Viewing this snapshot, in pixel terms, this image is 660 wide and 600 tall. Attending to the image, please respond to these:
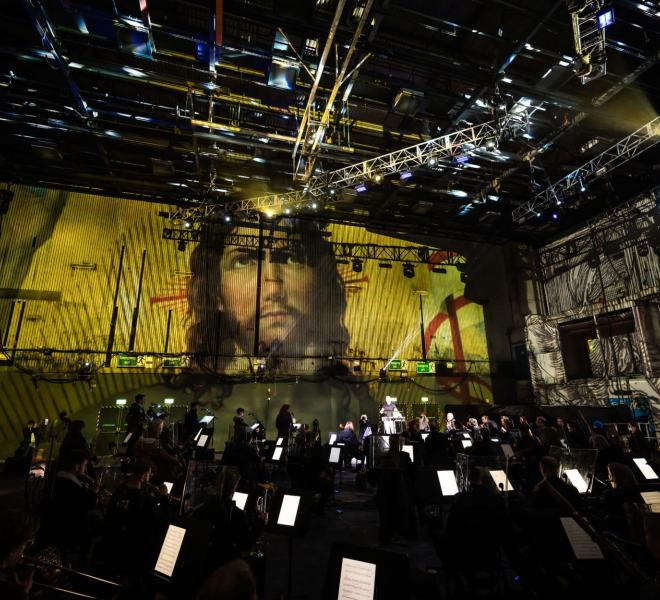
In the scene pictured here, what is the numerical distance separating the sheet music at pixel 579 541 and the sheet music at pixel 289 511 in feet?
6.89

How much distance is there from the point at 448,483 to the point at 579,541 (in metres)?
1.95

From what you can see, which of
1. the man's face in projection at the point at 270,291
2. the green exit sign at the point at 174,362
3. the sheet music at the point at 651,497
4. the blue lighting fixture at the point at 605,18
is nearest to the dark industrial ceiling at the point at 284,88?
the blue lighting fixture at the point at 605,18

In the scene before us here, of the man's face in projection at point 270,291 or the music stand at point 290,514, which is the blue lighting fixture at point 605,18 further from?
the man's face in projection at point 270,291

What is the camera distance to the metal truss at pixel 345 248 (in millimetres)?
14852

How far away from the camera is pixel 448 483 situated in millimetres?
4688

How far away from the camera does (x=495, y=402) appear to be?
16656 millimetres

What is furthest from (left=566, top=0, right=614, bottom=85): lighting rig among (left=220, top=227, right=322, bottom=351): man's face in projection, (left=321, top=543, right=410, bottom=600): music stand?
(left=220, top=227, right=322, bottom=351): man's face in projection

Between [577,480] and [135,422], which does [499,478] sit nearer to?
[577,480]

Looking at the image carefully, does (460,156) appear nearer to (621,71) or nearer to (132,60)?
(621,71)

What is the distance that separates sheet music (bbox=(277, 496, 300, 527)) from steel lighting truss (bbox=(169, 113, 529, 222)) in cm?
860

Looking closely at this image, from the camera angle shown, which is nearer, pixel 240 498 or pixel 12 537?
pixel 12 537

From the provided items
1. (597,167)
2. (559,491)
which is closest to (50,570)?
(559,491)

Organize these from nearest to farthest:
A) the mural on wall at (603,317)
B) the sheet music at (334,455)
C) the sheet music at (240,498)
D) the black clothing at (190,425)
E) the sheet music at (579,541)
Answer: the sheet music at (579,541) < the sheet music at (240,498) < the sheet music at (334,455) < the black clothing at (190,425) < the mural on wall at (603,317)

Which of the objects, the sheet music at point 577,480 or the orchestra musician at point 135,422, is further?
the orchestra musician at point 135,422
